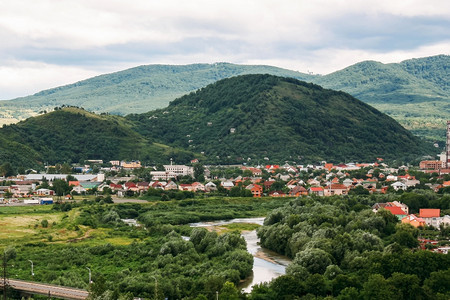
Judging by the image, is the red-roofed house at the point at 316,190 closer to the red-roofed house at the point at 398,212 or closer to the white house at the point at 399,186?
the white house at the point at 399,186

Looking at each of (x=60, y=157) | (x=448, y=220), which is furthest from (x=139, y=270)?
(x=60, y=157)

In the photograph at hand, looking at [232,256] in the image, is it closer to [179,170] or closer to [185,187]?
[185,187]

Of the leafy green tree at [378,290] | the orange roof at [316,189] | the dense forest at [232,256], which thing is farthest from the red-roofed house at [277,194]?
the leafy green tree at [378,290]

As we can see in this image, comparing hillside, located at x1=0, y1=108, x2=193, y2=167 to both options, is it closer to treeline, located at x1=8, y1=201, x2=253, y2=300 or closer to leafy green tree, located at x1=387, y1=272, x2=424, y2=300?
treeline, located at x1=8, y1=201, x2=253, y2=300

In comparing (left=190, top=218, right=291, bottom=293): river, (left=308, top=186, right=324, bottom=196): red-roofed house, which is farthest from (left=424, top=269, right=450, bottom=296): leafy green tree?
(left=308, top=186, right=324, bottom=196): red-roofed house

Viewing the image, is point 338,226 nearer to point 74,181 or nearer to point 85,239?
point 85,239

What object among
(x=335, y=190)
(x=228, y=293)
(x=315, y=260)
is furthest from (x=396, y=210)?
(x=228, y=293)
